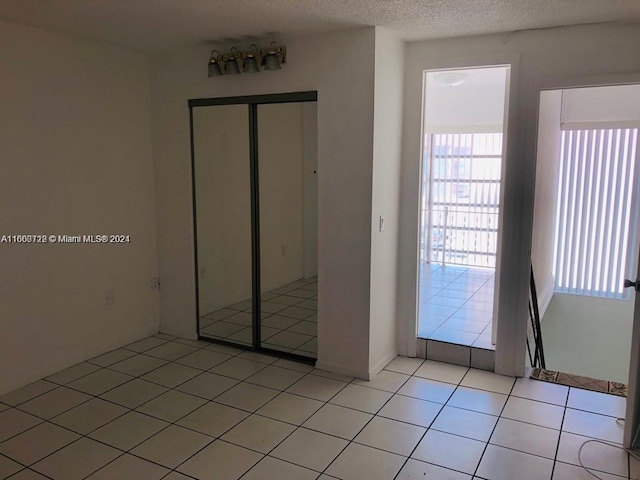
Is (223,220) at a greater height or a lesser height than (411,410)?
greater

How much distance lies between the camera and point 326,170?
133 inches

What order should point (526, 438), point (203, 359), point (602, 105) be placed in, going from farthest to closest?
point (602, 105), point (203, 359), point (526, 438)

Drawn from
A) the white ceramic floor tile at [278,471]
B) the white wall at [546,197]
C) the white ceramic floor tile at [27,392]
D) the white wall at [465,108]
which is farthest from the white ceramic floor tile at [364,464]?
the white wall at [465,108]

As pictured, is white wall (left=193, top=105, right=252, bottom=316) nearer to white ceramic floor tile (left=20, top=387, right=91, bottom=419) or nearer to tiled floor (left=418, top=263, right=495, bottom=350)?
white ceramic floor tile (left=20, top=387, right=91, bottom=419)

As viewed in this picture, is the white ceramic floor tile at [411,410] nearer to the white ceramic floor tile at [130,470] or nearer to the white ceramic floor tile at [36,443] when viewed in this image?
the white ceramic floor tile at [130,470]

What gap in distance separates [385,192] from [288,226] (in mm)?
735

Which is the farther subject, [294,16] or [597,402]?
[597,402]

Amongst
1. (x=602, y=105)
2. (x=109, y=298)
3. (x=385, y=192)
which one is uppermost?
(x=602, y=105)

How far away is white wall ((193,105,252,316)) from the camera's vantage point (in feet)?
12.3

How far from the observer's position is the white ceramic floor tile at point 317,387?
3.16 meters

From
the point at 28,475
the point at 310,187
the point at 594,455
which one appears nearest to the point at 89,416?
the point at 28,475

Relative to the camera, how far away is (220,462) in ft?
8.05

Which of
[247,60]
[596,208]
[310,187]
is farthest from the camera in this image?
[596,208]

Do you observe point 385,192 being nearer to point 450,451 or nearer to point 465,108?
point 450,451
